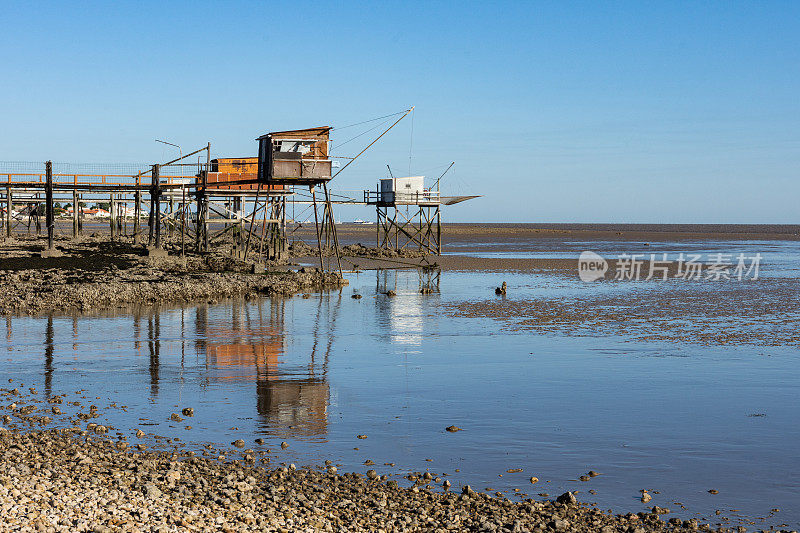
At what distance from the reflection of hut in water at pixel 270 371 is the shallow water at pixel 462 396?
5cm

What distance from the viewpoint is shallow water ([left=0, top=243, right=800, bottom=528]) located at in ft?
31.0

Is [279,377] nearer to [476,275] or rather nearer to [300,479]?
[300,479]

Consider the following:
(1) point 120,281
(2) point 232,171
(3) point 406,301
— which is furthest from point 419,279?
(2) point 232,171

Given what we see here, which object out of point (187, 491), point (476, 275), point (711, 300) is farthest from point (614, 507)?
point (476, 275)

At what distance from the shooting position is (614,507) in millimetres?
8312

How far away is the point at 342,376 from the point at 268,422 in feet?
11.6

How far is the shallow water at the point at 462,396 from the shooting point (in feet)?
31.0

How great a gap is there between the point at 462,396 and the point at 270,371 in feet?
12.6

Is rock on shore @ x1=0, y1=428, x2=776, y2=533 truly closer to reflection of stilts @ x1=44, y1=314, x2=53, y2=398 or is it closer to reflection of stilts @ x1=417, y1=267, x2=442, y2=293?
reflection of stilts @ x1=44, y1=314, x2=53, y2=398

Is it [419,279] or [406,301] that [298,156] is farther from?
[406,301]

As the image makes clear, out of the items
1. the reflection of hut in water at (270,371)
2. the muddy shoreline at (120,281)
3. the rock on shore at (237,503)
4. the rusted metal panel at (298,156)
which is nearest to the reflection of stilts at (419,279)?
the muddy shoreline at (120,281)

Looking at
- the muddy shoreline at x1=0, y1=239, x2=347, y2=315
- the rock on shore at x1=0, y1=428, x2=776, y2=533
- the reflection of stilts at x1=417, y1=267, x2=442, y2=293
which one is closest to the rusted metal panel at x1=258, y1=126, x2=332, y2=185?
the muddy shoreline at x1=0, y1=239, x2=347, y2=315

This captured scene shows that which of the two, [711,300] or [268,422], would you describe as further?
[711,300]

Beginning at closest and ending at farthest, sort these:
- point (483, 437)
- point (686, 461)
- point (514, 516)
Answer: point (514, 516) < point (686, 461) < point (483, 437)
